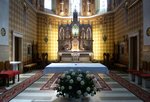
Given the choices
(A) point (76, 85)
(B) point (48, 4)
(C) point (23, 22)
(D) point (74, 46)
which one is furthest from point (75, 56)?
(A) point (76, 85)

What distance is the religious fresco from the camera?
75.7 ft

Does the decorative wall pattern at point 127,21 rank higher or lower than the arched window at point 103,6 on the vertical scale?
lower

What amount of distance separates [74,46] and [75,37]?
32.9 inches

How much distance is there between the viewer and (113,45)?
2306 cm

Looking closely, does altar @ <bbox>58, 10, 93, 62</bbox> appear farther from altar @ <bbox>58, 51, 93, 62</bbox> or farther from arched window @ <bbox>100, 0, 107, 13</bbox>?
arched window @ <bbox>100, 0, 107, 13</bbox>

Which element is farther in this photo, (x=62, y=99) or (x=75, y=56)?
(x=75, y=56)

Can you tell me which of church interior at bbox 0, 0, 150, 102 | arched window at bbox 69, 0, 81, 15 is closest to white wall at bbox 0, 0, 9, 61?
church interior at bbox 0, 0, 150, 102

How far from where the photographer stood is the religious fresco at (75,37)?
2306cm

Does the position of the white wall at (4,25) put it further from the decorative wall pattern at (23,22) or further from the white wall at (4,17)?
the decorative wall pattern at (23,22)

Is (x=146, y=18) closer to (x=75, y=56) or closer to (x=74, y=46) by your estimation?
(x=75, y=56)

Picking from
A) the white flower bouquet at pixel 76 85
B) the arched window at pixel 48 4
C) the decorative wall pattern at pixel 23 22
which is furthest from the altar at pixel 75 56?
the white flower bouquet at pixel 76 85

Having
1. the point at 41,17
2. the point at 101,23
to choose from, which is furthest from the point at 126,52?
the point at 41,17

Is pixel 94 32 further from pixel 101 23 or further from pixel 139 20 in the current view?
pixel 139 20

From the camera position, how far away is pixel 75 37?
23125 millimetres
